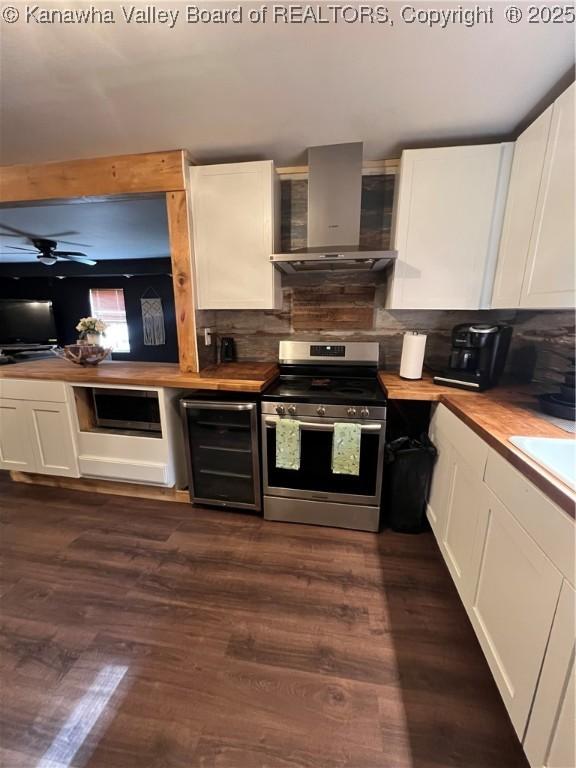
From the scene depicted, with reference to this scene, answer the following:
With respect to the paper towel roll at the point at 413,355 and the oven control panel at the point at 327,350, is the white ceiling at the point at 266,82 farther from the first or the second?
the oven control panel at the point at 327,350

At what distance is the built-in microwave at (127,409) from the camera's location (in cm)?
208

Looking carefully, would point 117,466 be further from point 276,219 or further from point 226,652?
point 276,219

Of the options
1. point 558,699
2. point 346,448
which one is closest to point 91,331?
point 346,448

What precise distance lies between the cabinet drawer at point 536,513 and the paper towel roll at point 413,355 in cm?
87

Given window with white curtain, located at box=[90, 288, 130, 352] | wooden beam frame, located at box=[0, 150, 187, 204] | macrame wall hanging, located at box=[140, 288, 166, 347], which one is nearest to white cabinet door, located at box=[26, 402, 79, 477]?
wooden beam frame, located at box=[0, 150, 187, 204]

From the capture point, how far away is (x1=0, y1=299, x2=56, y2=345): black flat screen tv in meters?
5.89

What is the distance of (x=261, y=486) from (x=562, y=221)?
208 centimetres

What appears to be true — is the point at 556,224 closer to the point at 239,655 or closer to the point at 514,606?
the point at 514,606

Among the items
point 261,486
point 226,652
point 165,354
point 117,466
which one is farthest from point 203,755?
point 165,354

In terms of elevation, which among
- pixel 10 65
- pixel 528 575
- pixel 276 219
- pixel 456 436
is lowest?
pixel 528 575

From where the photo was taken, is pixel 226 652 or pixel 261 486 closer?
pixel 226 652

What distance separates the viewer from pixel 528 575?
856 mm

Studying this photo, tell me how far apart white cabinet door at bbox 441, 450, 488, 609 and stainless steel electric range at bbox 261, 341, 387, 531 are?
434 millimetres

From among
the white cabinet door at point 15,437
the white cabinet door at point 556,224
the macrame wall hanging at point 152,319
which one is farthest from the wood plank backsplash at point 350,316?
the macrame wall hanging at point 152,319
